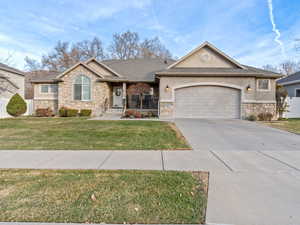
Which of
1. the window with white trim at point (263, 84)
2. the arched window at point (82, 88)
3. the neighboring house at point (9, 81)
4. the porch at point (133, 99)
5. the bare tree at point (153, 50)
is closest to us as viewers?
the window with white trim at point (263, 84)

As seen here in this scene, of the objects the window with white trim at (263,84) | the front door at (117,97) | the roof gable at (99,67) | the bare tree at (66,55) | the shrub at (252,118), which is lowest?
the shrub at (252,118)

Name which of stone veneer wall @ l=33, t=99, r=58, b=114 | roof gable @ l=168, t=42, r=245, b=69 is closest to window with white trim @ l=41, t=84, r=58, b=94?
stone veneer wall @ l=33, t=99, r=58, b=114

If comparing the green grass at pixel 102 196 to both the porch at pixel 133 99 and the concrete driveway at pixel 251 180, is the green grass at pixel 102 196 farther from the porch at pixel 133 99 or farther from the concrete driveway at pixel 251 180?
the porch at pixel 133 99

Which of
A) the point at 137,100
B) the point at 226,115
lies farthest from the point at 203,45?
the point at 137,100

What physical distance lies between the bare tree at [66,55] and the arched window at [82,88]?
2409 cm

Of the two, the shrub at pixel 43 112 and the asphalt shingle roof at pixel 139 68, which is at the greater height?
the asphalt shingle roof at pixel 139 68

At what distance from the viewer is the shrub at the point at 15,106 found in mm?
16688

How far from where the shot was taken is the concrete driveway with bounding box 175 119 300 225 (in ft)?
8.60

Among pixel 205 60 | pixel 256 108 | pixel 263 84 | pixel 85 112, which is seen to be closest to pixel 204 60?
pixel 205 60

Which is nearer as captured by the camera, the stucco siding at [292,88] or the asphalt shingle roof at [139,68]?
the asphalt shingle roof at [139,68]

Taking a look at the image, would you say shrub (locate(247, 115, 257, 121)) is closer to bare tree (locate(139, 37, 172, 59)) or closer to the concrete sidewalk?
the concrete sidewalk

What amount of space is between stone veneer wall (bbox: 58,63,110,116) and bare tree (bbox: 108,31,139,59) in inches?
881

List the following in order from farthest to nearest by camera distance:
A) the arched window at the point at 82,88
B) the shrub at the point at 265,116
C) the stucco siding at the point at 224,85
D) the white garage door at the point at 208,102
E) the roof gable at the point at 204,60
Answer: the arched window at the point at 82,88
the roof gable at the point at 204,60
the white garage door at the point at 208,102
the stucco siding at the point at 224,85
the shrub at the point at 265,116

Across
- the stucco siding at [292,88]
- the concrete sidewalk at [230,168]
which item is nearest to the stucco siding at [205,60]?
the stucco siding at [292,88]
